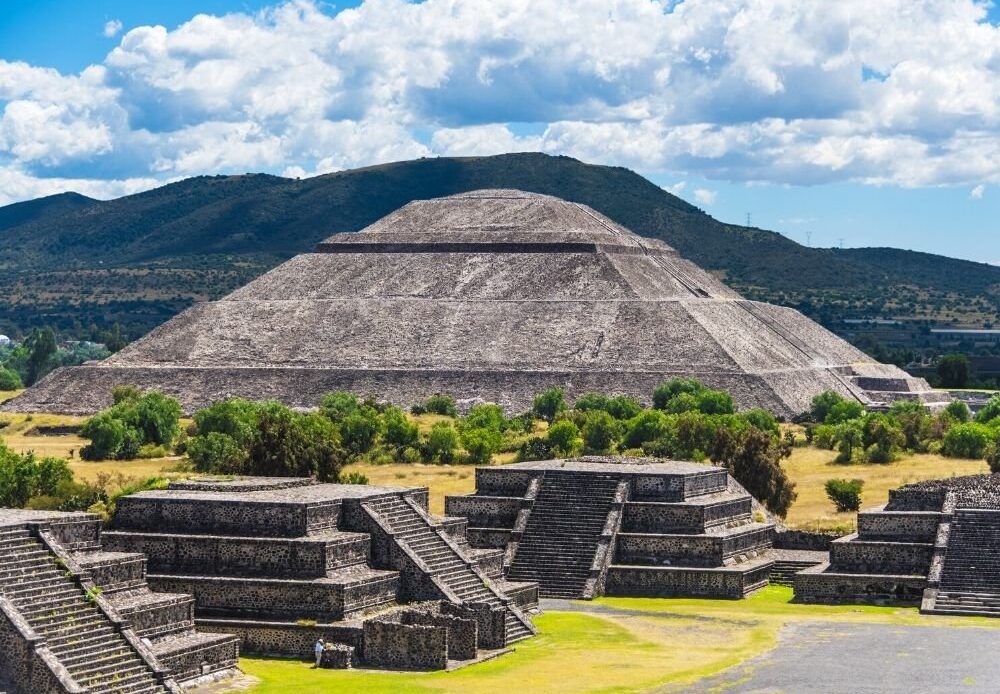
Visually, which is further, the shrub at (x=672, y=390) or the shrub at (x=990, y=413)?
the shrub at (x=672, y=390)

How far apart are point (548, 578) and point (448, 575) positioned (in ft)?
23.2

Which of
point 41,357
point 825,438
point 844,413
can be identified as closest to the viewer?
point 825,438

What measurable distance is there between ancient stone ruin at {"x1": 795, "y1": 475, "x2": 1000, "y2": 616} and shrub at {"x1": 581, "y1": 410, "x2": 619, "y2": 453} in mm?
31289

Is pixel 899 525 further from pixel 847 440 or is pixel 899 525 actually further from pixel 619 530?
pixel 847 440

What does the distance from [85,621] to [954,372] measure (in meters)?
114

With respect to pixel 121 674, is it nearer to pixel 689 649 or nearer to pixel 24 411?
pixel 689 649

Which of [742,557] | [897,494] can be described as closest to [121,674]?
[742,557]

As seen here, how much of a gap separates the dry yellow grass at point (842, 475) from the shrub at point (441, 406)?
24611 mm

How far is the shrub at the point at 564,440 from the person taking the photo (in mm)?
82438

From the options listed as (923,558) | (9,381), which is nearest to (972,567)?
(923,558)

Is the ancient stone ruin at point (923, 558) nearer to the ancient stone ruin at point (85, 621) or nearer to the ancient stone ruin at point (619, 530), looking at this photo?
the ancient stone ruin at point (619, 530)

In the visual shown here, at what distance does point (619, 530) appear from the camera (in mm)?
51938

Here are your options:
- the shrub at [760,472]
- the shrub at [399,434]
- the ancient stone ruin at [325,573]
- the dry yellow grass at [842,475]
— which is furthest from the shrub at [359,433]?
the ancient stone ruin at [325,573]

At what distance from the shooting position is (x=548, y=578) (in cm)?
5041
